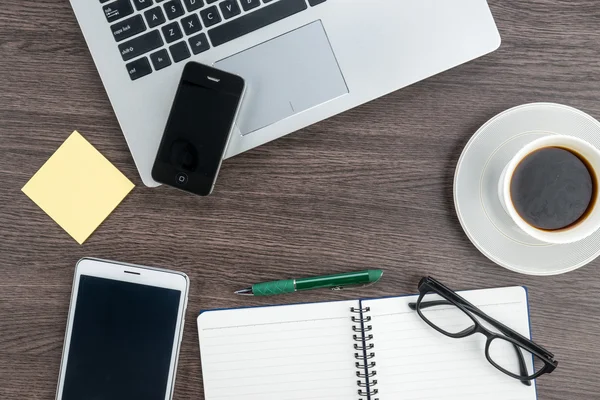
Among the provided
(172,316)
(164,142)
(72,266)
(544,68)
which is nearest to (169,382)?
(172,316)

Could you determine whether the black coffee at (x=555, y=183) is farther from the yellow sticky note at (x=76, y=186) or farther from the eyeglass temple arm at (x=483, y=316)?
the yellow sticky note at (x=76, y=186)

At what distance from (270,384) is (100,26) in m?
0.48

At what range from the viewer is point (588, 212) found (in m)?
0.61

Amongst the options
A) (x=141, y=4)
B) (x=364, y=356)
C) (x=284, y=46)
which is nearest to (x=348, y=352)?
(x=364, y=356)

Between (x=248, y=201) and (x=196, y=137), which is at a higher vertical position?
(x=196, y=137)

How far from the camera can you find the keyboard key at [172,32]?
2.07ft

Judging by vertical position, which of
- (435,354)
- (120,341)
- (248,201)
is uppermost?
(248,201)

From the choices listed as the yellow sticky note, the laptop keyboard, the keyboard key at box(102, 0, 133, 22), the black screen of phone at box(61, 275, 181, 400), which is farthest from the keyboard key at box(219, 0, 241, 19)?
the black screen of phone at box(61, 275, 181, 400)

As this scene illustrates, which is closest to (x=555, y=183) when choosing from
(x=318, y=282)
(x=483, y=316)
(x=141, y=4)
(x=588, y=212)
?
(x=588, y=212)

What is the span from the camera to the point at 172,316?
0.68 meters

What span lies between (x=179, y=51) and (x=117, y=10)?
9 centimetres

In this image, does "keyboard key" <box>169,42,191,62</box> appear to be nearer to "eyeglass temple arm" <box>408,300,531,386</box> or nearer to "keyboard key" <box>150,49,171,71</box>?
"keyboard key" <box>150,49,171,71</box>

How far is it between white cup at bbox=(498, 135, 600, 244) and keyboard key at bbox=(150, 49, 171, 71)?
411mm

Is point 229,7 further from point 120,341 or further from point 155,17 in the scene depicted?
point 120,341
